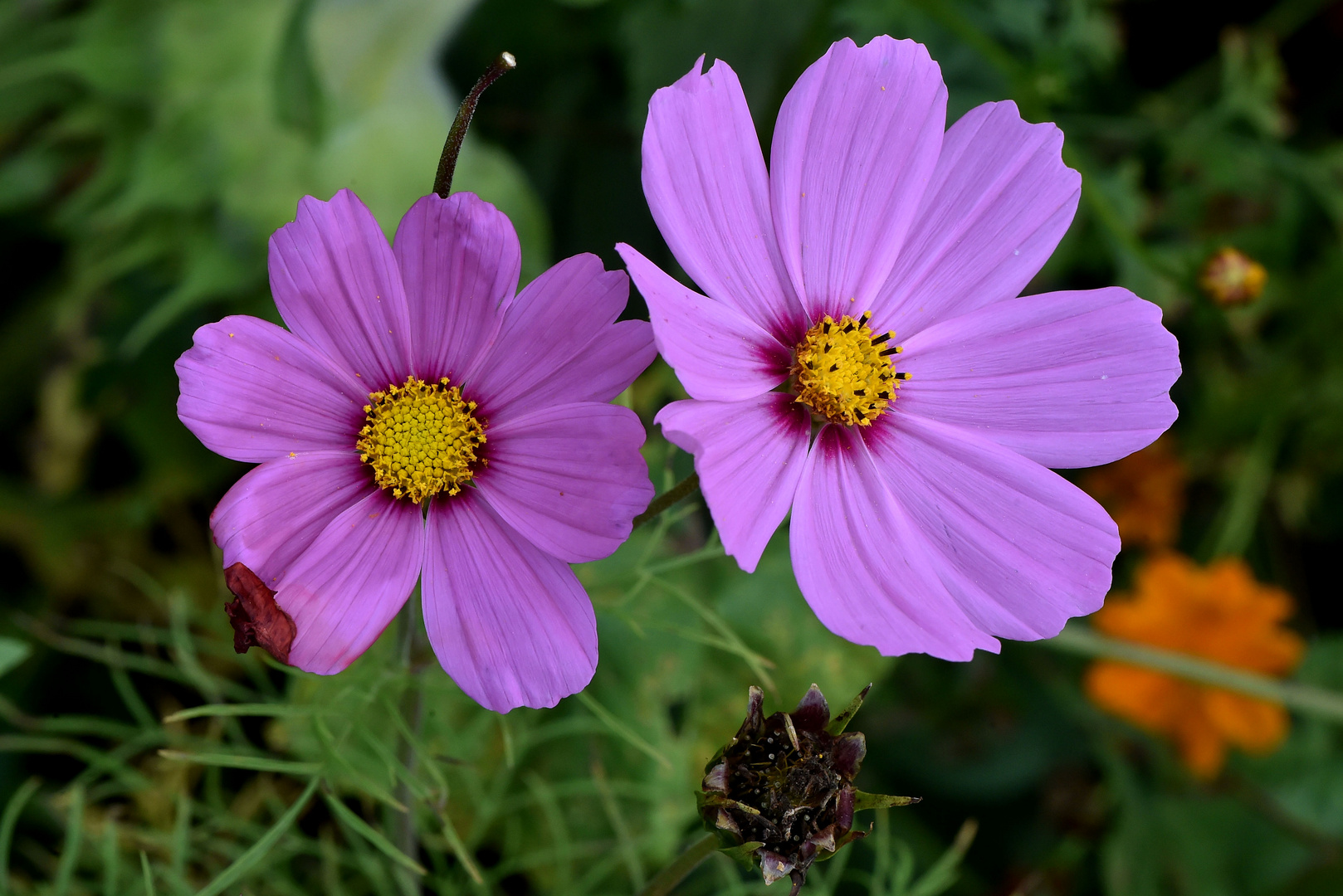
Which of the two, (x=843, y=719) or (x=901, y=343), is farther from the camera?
(x=901, y=343)

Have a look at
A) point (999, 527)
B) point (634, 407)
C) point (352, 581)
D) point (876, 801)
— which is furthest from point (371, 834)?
point (634, 407)

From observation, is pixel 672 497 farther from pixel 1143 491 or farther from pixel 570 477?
pixel 1143 491

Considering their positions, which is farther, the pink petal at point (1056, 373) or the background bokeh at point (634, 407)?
the background bokeh at point (634, 407)

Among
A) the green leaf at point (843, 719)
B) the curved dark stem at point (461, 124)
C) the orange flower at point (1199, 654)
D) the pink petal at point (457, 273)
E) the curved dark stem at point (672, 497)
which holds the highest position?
the curved dark stem at point (461, 124)

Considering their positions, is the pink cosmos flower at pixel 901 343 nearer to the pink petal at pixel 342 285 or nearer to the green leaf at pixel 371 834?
the pink petal at pixel 342 285

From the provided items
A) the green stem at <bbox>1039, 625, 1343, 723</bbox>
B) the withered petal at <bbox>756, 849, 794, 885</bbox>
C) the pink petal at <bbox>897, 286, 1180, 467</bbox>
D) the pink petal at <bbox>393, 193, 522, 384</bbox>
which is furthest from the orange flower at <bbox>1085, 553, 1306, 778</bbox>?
the pink petal at <bbox>393, 193, 522, 384</bbox>

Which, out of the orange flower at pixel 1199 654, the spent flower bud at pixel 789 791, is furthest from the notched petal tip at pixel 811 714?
the orange flower at pixel 1199 654
